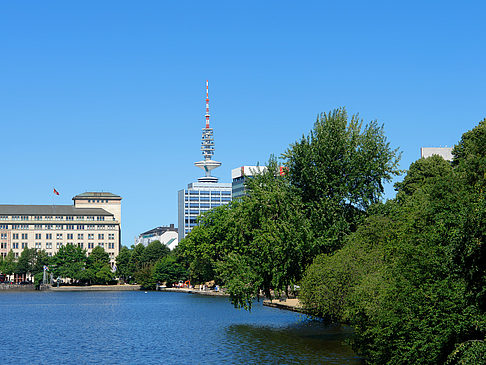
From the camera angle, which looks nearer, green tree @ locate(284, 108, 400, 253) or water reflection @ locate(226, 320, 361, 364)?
water reflection @ locate(226, 320, 361, 364)

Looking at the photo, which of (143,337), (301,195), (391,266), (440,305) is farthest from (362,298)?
(143,337)

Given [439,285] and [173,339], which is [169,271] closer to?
[173,339]

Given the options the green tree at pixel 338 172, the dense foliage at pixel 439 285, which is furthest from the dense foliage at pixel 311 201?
the dense foliage at pixel 439 285

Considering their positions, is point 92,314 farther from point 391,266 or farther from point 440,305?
point 440,305

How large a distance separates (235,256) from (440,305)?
37041mm

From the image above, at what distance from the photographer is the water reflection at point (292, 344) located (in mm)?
52062

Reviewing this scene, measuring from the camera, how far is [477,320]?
32.8 m

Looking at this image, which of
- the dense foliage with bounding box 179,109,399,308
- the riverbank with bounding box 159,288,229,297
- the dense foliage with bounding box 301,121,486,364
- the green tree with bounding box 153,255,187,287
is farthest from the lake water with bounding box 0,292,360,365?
the green tree with bounding box 153,255,187,287

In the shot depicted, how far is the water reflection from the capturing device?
5206cm

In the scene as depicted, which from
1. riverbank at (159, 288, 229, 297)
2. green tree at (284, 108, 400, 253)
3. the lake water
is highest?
green tree at (284, 108, 400, 253)

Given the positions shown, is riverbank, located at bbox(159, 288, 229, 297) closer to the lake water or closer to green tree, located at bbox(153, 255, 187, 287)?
green tree, located at bbox(153, 255, 187, 287)

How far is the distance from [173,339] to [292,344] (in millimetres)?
14468

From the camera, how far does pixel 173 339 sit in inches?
2714

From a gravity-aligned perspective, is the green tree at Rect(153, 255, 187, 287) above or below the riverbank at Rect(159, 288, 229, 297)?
above
